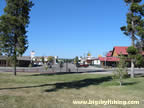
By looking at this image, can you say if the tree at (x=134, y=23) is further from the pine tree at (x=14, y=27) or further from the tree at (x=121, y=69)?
the pine tree at (x=14, y=27)

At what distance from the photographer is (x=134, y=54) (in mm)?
19797

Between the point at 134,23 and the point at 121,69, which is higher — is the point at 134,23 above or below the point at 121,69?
above

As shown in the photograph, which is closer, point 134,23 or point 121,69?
point 121,69

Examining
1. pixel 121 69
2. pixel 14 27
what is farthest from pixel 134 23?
pixel 14 27

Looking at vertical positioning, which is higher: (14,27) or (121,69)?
(14,27)

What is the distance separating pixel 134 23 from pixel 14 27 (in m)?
16.2

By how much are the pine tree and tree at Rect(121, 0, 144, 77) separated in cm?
1361

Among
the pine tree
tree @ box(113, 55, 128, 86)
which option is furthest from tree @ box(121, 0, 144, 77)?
the pine tree

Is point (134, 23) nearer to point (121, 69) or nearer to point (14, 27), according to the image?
point (121, 69)

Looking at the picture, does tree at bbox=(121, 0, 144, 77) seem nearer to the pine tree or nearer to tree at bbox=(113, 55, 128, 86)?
tree at bbox=(113, 55, 128, 86)

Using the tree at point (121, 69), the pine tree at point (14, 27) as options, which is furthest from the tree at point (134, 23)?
the pine tree at point (14, 27)

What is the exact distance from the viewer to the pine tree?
64.3ft

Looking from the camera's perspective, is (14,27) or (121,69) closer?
(121,69)

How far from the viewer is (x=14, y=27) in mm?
20141
